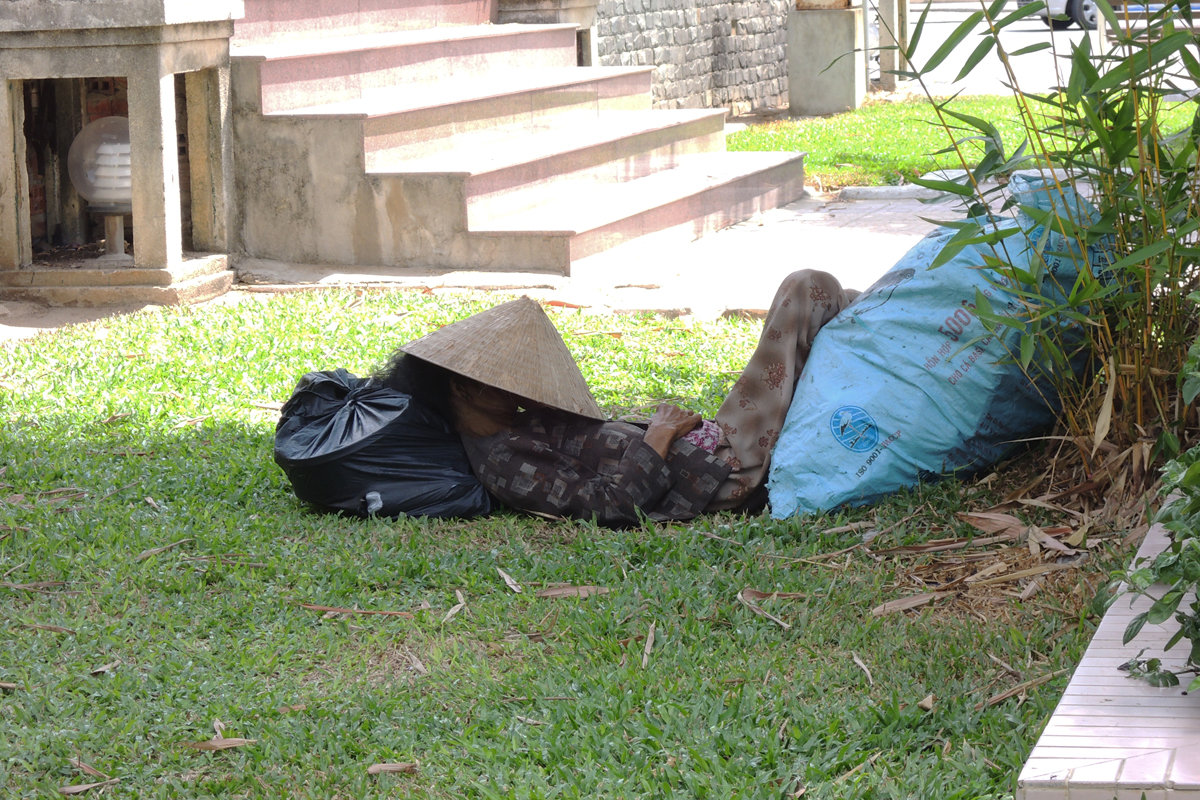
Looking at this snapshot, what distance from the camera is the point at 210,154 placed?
803 cm

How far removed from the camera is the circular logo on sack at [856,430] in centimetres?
423

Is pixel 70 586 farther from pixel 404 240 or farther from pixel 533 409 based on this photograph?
pixel 404 240

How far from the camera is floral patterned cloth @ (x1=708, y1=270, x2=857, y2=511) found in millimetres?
4434

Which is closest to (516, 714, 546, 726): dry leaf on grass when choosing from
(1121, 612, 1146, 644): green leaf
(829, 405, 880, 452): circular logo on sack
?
(1121, 612, 1146, 644): green leaf

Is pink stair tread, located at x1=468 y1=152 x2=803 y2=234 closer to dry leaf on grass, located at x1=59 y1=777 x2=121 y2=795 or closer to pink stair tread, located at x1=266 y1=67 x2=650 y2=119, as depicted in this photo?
pink stair tread, located at x1=266 y1=67 x2=650 y2=119

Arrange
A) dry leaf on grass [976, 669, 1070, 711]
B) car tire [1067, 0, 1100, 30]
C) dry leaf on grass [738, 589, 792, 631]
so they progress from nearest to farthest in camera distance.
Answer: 1. dry leaf on grass [976, 669, 1070, 711]
2. dry leaf on grass [738, 589, 792, 631]
3. car tire [1067, 0, 1100, 30]

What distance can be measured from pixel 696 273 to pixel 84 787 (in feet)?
19.7

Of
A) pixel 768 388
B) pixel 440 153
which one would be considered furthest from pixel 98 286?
pixel 768 388

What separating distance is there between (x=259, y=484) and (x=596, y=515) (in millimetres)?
1268

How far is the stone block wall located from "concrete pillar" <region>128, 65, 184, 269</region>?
18.6 ft

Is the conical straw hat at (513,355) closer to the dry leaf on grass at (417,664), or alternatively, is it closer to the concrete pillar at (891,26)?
the dry leaf on grass at (417,664)

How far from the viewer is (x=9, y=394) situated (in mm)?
5770

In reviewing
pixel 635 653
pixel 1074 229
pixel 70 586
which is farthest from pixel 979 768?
pixel 70 586

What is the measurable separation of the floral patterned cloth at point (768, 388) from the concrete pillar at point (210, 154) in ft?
15.0
